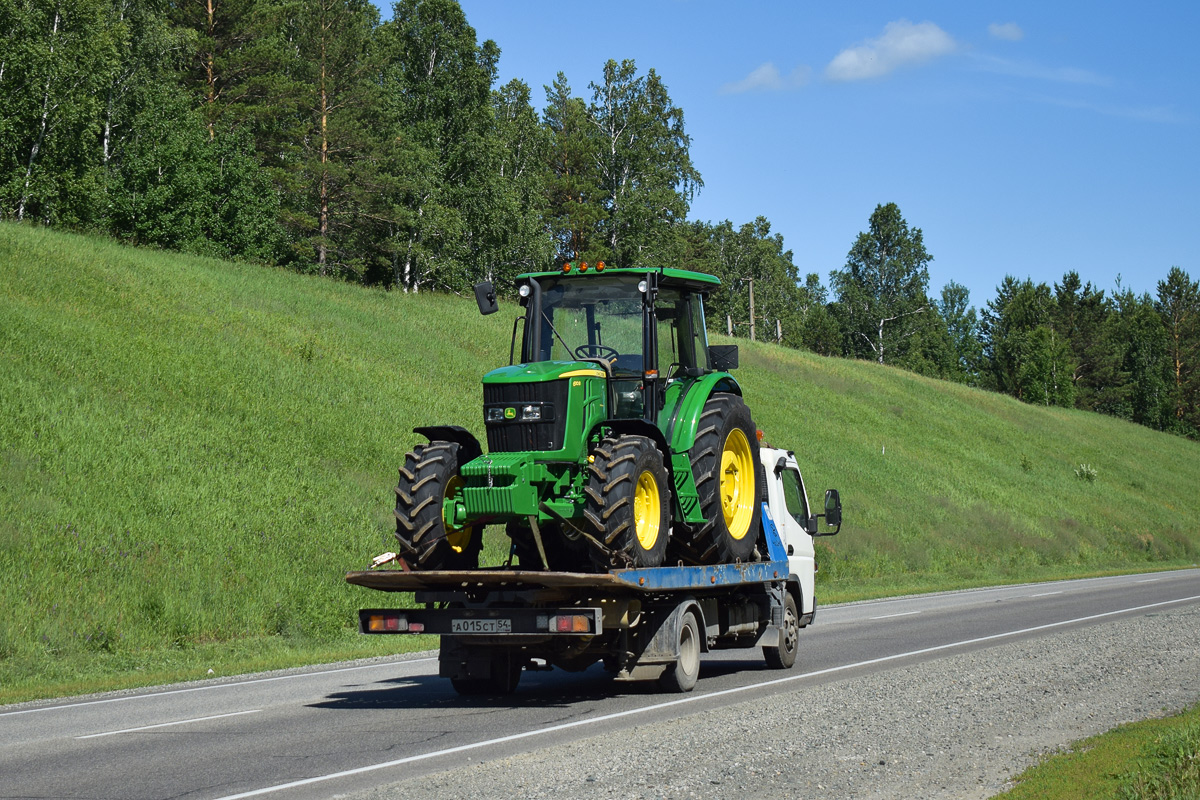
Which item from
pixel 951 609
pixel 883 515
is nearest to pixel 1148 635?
pixel 951 609

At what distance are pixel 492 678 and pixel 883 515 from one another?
30998 mm

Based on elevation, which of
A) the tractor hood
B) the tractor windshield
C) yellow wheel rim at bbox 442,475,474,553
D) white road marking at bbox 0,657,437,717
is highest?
the tractor windshield

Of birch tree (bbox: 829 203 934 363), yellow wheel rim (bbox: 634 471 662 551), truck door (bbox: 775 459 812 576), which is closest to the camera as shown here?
yellow wheel rim (bbox: 634 471 662 551)

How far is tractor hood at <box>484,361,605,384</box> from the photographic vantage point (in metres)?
10.8

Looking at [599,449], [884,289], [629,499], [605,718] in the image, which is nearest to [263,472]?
[599,449]

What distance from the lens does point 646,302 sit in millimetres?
11656

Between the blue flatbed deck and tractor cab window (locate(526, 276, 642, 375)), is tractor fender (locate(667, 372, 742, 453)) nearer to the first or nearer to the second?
→ tractor cab window (locate(526, 276, 642, 375))

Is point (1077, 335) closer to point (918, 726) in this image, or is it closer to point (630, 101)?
point (630, 101)

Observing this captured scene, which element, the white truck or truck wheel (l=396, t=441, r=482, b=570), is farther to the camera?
truck wheel (l=396, t=441, r=482, b=570)

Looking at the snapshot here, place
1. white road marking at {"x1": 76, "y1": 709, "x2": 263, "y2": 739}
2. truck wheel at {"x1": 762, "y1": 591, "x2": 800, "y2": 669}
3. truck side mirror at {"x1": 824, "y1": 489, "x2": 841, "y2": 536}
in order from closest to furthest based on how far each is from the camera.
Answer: white road marking at {"x1": 76, "y1": 709, "x2": 263, "y2": 739}
truck wheel at {"x1": 762, "y1": 591, "x2": 800, "y2": 669}
truck side mirror at {"x1": 824, "y1": 489, "x2": 841, "y2": 536}

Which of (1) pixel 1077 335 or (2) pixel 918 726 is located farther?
(1) pixel 1077 335

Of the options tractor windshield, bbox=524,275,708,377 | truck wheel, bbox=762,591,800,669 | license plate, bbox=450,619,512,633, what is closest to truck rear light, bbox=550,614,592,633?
license plate, bbox=450,619,512,633

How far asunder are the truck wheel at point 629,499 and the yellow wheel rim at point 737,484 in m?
1.60

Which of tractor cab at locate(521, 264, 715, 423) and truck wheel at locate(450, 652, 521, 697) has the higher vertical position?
tractor cab at locate(521, 264, 715, 423)
